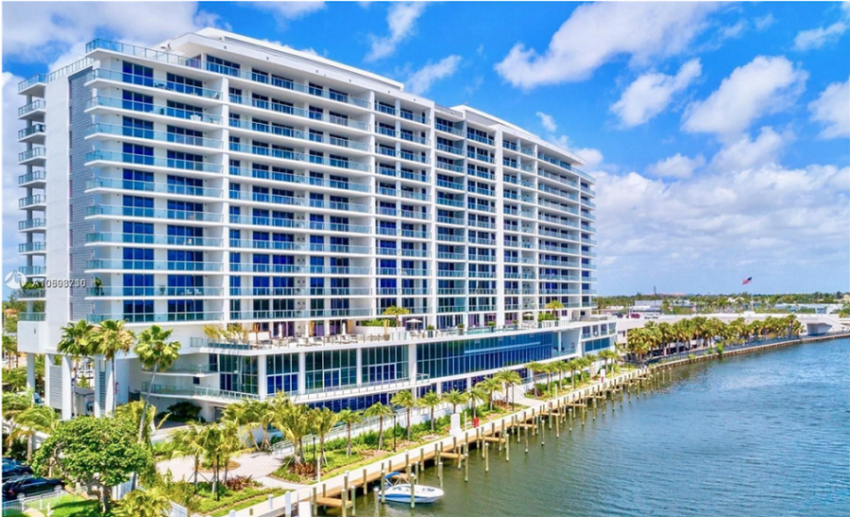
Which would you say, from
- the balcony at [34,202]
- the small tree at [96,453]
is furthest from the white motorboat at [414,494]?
the balcony at [34,202]

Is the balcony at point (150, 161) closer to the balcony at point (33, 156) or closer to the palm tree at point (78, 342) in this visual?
the balcony at point (33, 156)

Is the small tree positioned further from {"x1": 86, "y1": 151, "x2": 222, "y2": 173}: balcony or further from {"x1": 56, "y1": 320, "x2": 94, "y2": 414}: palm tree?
{"x1": 86, "y1": 151, "x2": 222, "y2": 173}: balcony

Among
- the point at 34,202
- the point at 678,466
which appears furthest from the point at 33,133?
the point at 678,466

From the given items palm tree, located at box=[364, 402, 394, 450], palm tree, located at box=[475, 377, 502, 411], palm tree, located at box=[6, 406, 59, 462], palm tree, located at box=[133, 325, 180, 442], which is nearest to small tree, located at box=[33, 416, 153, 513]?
palm tree, located at box=[133, 325, 180, 442]

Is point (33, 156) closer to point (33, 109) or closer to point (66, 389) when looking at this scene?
point (33, 109)

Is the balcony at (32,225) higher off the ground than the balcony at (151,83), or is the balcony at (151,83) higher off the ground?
the balcony at (151,83)
